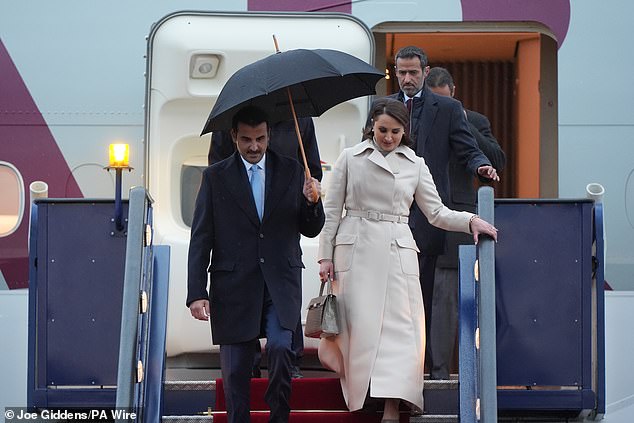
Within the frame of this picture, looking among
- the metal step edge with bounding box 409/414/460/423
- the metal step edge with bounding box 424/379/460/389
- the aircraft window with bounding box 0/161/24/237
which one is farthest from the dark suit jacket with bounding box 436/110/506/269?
the aircraft window with bounding box 0/161/24/237

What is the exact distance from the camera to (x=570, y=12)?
8.10 m

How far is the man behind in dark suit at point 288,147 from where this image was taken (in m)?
6.48

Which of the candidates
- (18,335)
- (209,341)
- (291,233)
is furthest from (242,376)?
(18,335)

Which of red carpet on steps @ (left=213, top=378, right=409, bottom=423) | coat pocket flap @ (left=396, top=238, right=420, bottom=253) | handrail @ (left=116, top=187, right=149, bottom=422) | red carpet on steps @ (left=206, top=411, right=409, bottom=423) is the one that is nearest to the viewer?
handrail @ (left=116, top=187, right=149, bottom=422)

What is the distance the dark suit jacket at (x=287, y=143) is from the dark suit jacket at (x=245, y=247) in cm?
53

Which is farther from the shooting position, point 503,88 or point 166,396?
point 503,88

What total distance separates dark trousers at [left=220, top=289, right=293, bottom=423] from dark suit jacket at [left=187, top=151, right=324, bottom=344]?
0.17ft

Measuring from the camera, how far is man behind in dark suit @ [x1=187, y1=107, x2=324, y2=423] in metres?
5.78

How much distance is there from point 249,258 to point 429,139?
148 centimetres

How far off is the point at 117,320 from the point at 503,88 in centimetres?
428

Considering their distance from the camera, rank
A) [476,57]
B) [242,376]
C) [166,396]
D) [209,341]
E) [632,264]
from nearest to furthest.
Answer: [242,376] < [166,396] < [209,341] < [632,264] < [476,57]

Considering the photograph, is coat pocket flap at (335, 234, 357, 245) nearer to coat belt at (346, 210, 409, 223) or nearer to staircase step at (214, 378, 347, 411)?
coat belt at (346, 210, 409, 223)

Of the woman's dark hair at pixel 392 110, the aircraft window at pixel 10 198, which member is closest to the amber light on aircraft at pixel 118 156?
the woman's dark hair at pixel 392 110

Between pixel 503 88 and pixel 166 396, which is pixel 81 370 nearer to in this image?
pixel 166 396
